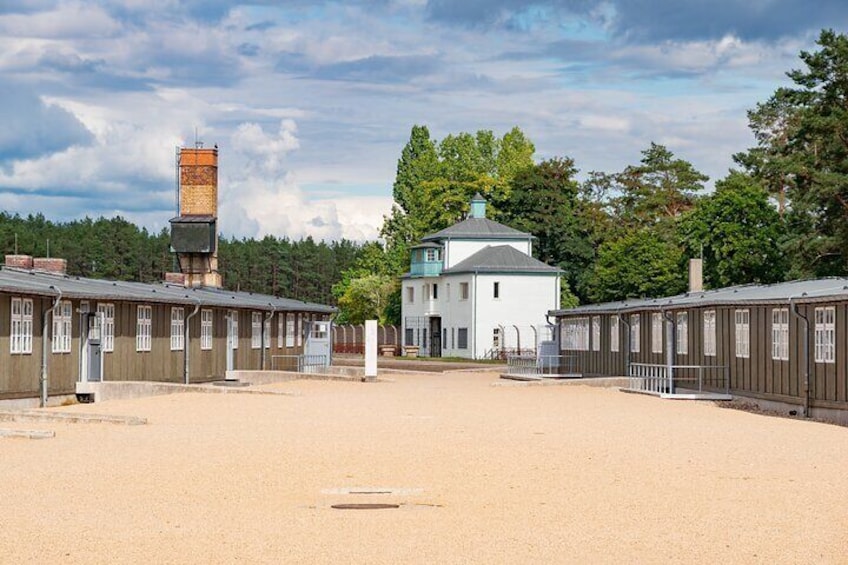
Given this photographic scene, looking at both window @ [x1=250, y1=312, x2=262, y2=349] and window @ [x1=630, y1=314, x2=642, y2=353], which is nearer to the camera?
window @ [x1=630, y1=314, x2=642, y2=353]

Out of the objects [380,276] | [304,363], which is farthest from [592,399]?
[380,276]

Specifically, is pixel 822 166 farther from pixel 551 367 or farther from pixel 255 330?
pixel 255 330

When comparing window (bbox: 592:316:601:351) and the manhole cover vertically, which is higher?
window (bbox: 592:316:601:351)

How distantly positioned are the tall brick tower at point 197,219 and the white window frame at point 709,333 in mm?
29313

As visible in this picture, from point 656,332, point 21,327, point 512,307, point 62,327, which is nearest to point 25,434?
point 21,327

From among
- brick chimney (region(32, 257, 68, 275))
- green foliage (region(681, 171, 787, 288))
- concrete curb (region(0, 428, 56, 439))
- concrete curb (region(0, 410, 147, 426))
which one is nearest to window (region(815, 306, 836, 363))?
concrete curb (region(0, 410, 147, 426))

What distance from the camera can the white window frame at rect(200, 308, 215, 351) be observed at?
43.8m

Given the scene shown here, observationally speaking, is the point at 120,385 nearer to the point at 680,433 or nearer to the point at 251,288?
the point at 680,433

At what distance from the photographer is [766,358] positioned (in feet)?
109

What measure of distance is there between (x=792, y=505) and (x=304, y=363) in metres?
42.0

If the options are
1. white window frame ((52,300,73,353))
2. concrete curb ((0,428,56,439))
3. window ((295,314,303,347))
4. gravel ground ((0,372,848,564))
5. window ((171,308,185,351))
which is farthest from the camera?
window ((295,314,303,347))

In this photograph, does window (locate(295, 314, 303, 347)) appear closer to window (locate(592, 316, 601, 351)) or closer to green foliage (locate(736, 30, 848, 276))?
window (locate(592, 316, 601, 351))

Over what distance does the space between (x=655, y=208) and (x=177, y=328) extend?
66.4 metres

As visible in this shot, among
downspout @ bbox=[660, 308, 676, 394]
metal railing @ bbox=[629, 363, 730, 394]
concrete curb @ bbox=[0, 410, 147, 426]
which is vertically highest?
downspout @ bbox=[660, 308, 676, 394]
